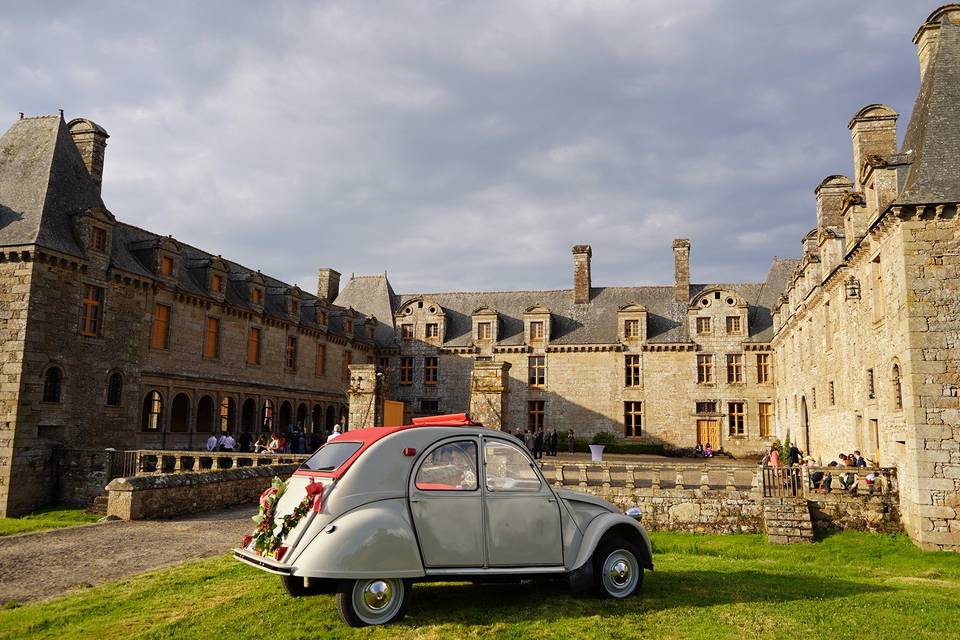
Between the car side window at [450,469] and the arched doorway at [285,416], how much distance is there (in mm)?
26763

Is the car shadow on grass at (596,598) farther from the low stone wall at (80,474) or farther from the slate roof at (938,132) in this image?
the low stone wall at (80,474)

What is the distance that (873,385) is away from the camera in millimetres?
16984

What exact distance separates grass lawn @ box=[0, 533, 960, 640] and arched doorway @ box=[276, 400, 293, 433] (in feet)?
78.1

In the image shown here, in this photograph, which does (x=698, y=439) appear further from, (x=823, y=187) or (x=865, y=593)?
(x=865, y=593)

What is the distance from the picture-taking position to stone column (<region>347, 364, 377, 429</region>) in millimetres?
18812

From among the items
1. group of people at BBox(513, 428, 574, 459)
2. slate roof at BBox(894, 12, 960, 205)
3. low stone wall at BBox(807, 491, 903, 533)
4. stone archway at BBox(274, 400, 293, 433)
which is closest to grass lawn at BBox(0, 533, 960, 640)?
low stone wall at BBox(807, 491, 903, 533)

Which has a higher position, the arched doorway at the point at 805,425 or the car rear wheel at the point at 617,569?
the arched doorway at the point at 805,425

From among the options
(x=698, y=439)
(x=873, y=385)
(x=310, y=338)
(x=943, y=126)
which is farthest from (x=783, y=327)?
(x=310, y=338)

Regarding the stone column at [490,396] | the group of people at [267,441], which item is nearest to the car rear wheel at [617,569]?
the stone column at [490,396]

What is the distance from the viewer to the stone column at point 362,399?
1881cm

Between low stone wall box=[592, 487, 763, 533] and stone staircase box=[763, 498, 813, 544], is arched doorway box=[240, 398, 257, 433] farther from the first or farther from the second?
stone staircase box=[763, 498, 813, 544]

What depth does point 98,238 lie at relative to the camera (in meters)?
22.0

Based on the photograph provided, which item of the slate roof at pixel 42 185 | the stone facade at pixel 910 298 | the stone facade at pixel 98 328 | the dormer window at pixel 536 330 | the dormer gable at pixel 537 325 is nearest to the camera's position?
the stone facade at pixel 910 298

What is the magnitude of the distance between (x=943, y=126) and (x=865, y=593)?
1286cm
